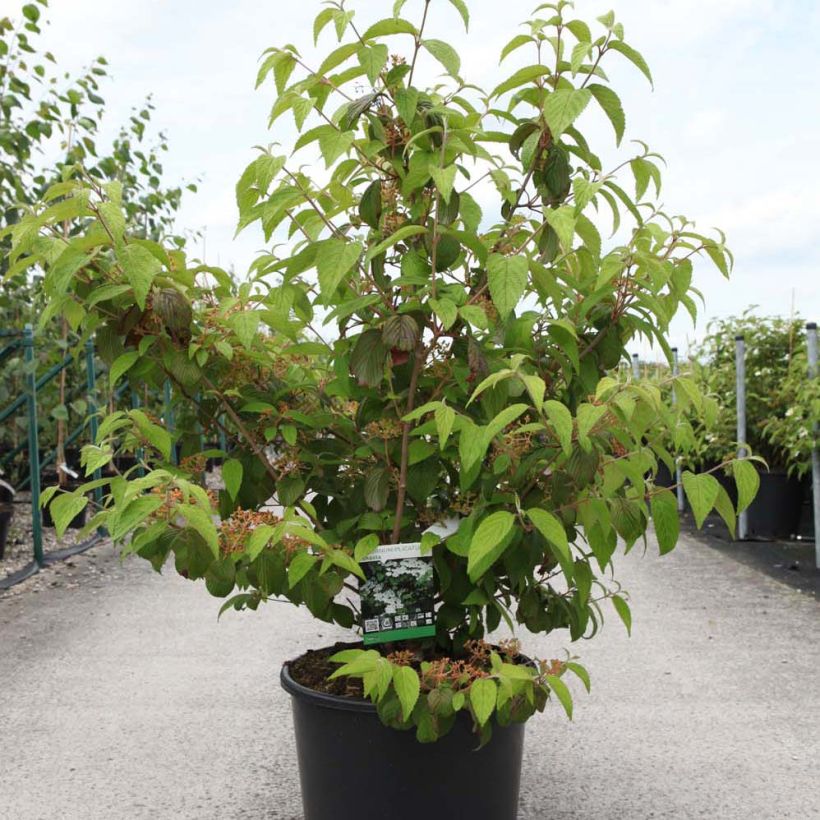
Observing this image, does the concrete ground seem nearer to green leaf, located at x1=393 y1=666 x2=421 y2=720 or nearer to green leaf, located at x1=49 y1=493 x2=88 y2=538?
green leaf, located at x1=393 y1=666 x2=421 y2=720

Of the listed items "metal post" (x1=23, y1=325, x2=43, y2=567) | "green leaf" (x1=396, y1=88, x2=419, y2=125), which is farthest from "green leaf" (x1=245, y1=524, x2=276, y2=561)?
"metal post" (x1=23, y1=325, x2=43, y2=567)

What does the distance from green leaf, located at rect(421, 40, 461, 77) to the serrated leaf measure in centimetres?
78

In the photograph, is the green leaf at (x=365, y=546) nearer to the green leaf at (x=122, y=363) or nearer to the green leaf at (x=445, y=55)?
the green leaf at (x=122, y=363)

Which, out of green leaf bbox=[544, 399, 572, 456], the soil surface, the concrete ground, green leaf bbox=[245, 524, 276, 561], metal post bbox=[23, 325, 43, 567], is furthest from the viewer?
metal post bbox=[23, 325, 43, 567]

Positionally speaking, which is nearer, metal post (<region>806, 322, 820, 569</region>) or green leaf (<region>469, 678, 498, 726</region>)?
green leaf (<region>469, 678, 498, 726</region>)

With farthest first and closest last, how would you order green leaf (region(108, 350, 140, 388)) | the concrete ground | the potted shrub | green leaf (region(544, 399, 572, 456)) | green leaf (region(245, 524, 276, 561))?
the potted shrub, the concrete ground, green leaf (region(108, 350, 140, 388)), green leaf (region(245, 524, 276, 561)), green leaf (region(544, 399, 572, 456))

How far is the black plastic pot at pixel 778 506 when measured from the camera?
20.1ft

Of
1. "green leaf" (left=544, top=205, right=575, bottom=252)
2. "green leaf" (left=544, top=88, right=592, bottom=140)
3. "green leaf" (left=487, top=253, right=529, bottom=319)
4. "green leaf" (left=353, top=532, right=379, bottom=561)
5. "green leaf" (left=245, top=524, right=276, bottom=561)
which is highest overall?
"green leaf" (left=544, top=88, right=592, bottom=140)

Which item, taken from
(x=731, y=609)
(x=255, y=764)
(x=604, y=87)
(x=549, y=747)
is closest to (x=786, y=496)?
(x=731, y=609)

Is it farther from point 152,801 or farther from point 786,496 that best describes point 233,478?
point 786,496

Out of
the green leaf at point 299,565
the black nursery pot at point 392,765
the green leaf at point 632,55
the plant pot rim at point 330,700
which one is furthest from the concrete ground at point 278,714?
the green leaf at point 632,55

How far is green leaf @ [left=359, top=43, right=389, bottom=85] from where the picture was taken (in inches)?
61.2

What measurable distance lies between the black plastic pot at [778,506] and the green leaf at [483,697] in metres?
5.00

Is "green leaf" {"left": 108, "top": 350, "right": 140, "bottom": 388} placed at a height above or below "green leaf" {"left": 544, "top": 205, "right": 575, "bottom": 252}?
below
